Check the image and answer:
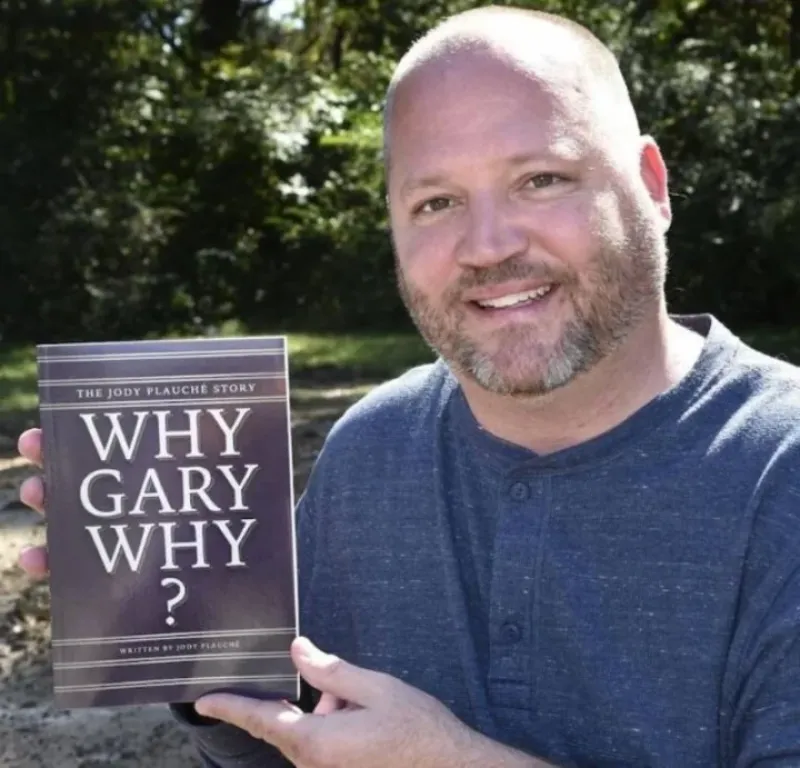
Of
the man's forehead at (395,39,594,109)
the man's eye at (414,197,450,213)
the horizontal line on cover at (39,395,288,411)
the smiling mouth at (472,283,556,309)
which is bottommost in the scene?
the horizontal line on cover at (39,395,288,411)

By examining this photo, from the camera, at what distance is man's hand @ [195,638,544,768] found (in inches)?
54.4

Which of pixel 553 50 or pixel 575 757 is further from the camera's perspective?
pixel 553 50

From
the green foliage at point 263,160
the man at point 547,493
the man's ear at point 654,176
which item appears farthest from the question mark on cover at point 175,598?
the green foliage at point 263,160

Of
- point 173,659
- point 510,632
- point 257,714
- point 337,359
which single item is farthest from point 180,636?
point 337,359

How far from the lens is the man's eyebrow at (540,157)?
1.53 meters

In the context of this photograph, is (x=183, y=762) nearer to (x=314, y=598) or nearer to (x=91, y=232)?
(x=314, y=598)

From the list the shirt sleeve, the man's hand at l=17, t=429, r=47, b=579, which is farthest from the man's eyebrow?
the man's hand at l=17, t=429, r=47, b=579

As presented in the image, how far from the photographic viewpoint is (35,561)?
5.09 feet

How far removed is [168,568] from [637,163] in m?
0.78

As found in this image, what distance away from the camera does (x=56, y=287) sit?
11.8m

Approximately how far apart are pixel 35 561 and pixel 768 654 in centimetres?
87

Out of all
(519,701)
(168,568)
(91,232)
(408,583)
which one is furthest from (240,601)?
(91,232)

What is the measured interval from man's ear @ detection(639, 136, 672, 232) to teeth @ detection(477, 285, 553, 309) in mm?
215

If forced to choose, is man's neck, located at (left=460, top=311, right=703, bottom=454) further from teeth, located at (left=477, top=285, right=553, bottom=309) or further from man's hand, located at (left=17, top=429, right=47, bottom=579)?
man's hand, located at (left=17, top=429, right=47, bottom=579)
